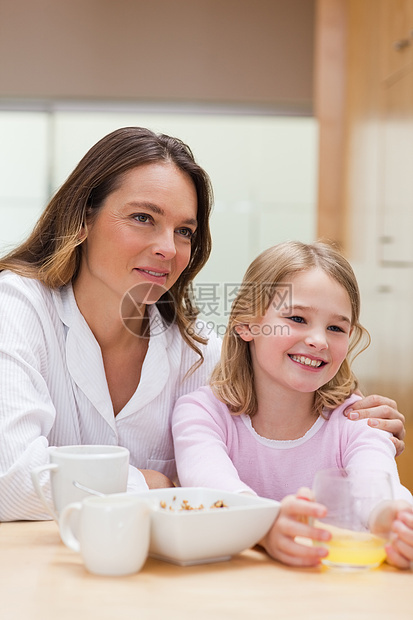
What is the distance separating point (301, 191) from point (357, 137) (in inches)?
43.4

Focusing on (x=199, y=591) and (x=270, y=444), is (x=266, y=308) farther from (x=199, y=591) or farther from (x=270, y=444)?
(x=199, y=591)

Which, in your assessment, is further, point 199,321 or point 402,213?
point 402,213

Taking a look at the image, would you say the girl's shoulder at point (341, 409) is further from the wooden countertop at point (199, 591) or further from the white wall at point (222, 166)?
the white wall at point (222, 166)

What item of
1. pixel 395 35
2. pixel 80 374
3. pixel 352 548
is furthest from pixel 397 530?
pixel 395 35

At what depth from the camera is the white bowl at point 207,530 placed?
0.80m

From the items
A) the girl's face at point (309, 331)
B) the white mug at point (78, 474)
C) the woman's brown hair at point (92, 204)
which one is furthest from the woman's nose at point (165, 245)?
the white mug at point (78, 474)

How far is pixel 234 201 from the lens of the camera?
475 cm

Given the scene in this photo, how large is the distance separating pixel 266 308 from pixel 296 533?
585mm

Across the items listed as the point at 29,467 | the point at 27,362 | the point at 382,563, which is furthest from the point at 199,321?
the point at 382,563

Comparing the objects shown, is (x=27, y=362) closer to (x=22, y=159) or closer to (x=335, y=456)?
(x=335, y=456)

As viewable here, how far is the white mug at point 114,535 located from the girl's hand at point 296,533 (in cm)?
15

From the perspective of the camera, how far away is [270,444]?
1319 millimetres

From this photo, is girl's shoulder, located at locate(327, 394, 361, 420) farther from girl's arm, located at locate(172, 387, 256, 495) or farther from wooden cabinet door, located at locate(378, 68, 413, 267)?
wooden cabinet door, located at locate(378, 68, 413, 267)

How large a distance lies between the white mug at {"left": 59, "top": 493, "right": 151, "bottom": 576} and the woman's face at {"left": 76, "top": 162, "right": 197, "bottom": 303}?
2.52ft
